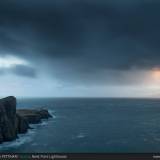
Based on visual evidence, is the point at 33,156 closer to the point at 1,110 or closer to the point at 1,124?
the point at 1,124

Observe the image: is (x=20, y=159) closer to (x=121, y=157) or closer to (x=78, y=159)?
(x=78, y=159)

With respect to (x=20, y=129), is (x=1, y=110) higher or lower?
higher

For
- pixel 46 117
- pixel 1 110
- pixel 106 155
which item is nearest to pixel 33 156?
pixel 106 155

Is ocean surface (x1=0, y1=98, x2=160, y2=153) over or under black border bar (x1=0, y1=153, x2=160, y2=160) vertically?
under

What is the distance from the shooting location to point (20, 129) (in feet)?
69.9

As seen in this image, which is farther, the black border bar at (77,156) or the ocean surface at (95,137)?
the ocean surface at (95,137)

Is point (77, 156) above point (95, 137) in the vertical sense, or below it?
above

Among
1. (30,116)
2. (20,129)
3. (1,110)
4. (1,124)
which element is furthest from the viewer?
(30,116)

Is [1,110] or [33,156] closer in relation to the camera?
[33,156]

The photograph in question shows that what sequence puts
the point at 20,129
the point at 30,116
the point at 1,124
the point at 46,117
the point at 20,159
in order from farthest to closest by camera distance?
the point at 46,117
the point at 30,116
the point at 20,129
the point at 1,124
the point at 20,159

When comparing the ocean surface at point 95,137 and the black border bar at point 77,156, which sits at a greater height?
the black border bar at point 77,156

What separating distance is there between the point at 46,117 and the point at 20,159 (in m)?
32.0

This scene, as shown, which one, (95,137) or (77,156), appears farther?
(95,137)

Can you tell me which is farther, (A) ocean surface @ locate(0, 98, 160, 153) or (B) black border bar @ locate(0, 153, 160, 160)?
(A) ocean surface @ locate(0, 98, 160, 153)
